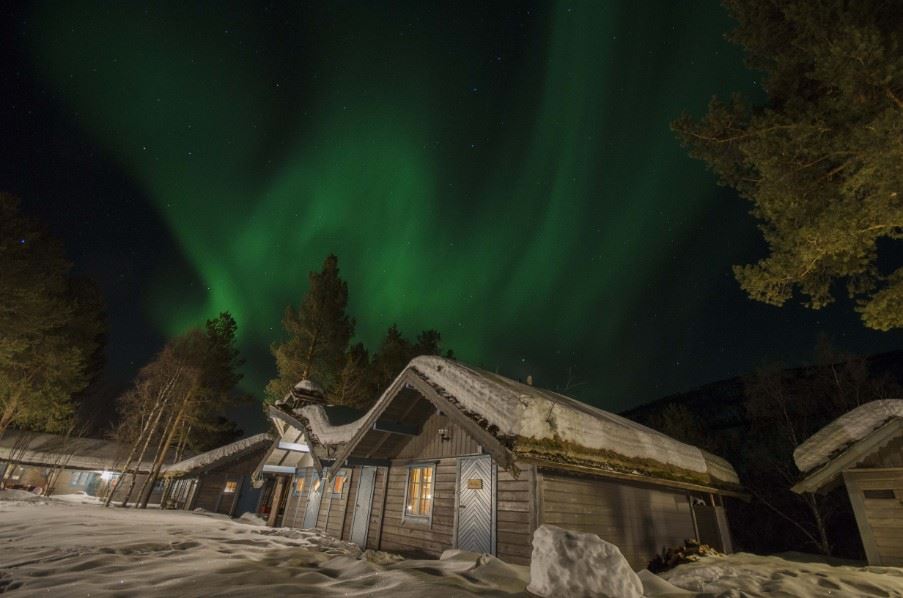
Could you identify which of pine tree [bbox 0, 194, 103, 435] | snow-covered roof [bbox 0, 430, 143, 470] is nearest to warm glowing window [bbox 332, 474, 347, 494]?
pine tree [bbox 0, 194, 103, 435]

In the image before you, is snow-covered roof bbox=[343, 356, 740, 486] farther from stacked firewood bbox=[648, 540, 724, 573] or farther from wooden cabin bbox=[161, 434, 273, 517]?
wooden cabin bbox=[161, 434, 273, 517]

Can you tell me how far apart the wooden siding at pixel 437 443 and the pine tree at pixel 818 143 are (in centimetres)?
836

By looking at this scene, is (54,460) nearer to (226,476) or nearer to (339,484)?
(226,476)

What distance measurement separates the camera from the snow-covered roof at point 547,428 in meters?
8.89

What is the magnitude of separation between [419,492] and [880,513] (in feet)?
43.0

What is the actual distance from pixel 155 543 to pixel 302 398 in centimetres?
1366

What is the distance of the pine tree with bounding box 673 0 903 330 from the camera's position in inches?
266

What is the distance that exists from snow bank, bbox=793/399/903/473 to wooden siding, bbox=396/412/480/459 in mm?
10079

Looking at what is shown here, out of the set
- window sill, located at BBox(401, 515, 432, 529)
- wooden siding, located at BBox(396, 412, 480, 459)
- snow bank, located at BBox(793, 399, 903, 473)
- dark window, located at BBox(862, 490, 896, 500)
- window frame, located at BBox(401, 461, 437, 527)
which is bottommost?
window sill, located at BBox(401, 515, 432, 529)

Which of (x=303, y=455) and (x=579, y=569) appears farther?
(x=303, y=455)

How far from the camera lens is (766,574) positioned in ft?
27.2

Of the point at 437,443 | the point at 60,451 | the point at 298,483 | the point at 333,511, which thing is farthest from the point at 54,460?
the point at 437,443

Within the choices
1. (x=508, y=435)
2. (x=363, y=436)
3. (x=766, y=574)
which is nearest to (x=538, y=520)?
(x=508, y=435)

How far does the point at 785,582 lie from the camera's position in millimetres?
7328
